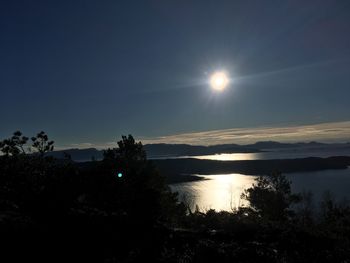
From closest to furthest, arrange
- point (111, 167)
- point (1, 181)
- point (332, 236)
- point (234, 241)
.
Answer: point (234, 241)
point (332, 236)
point (1, 181)
point (111, 167)

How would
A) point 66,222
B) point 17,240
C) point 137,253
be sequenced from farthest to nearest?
1. point 66,222
2. point 137,253
3. point 17,240

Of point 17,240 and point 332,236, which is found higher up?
point 17,240

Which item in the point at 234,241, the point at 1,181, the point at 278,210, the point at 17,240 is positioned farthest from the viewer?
the point at 278,210

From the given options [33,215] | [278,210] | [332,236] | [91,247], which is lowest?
[278,210]

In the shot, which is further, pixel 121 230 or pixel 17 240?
pixel 121 230

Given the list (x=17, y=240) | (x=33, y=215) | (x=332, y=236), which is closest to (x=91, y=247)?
(x=17, y=240)

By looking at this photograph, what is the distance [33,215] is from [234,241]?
33.5ft

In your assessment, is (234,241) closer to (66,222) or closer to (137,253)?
(137,253)

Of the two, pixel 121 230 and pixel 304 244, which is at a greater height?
pixel 121 230

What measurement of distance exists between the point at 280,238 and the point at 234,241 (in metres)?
2.82

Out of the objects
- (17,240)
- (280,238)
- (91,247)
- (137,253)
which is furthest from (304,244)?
(17,240)

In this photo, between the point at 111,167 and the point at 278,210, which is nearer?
the point at 111,167

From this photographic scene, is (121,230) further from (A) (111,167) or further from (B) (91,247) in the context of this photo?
(A) (111,167)

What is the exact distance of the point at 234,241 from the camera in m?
16.8
